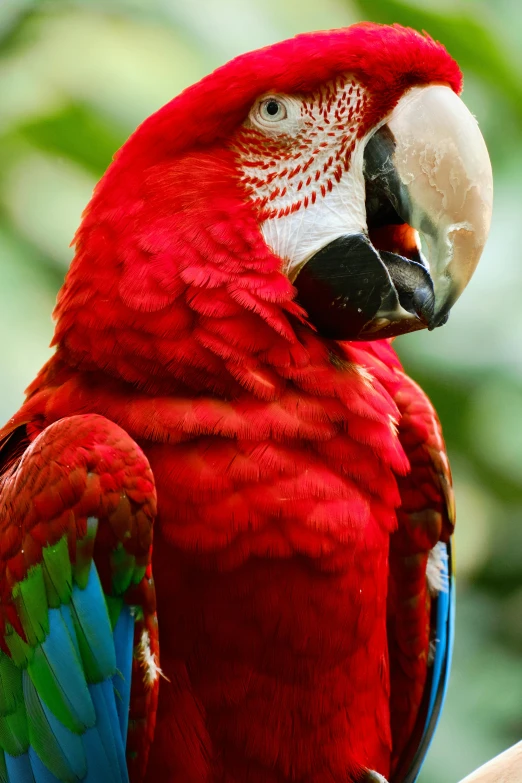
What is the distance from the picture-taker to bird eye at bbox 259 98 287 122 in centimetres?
118

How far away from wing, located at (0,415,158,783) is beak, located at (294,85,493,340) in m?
0.32

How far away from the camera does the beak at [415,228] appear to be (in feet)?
3.69

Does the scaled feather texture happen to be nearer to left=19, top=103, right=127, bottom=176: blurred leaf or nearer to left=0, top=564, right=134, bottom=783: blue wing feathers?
left=0, top=564, right=134, bottom=783: blue wing feathers

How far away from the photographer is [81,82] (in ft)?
6.79

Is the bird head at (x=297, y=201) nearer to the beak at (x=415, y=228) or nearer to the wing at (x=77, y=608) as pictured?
the beak at (x=415, y=228)

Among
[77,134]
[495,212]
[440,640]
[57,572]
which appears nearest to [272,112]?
[57,572]

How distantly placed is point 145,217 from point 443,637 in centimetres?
79

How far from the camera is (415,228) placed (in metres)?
1.14

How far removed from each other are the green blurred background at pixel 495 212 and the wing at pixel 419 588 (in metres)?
0.43

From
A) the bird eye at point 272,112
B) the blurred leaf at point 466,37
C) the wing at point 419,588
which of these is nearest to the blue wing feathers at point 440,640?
the wing at point 419,588

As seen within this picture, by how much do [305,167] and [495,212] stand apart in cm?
107

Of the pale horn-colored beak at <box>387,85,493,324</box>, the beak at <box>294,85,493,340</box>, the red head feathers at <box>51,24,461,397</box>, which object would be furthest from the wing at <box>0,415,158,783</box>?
the pale horn-colored beak at <box>387,85,493,324</box>

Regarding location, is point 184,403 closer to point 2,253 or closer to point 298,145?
point 298,145

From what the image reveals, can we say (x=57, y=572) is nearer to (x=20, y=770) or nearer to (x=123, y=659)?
(x=123, y=659)
